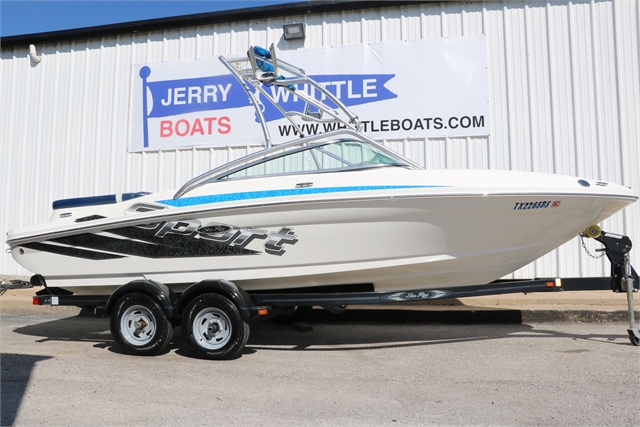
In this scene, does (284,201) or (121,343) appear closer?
(284,201)

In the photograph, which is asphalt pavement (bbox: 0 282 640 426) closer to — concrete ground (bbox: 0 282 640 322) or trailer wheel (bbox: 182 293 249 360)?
concrete ground (bbox: 0 282 640 322)

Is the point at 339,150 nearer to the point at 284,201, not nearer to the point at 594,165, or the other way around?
the point at 284,201

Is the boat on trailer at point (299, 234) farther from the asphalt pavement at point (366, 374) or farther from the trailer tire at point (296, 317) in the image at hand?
the trailer tire at point (296, 317)

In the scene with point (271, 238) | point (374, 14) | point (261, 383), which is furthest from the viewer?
point (374, 14)

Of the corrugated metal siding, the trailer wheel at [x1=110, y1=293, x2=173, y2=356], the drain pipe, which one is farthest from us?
the drain pipe

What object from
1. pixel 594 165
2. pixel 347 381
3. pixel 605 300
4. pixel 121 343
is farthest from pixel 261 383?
pixel 594 165

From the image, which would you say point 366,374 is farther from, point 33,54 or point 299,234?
point 33,54

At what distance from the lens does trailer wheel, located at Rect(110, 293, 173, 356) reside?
473cm

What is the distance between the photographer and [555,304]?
634 cm

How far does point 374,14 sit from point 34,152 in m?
5.89

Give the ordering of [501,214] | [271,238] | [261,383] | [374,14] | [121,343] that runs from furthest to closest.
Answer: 1. [374,14]
2. [121,343]
3. [271,238]
4. [501,214]
5. [261,383]

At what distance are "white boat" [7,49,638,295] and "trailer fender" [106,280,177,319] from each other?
13cm

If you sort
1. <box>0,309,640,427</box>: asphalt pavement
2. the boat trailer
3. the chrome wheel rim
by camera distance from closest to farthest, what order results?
<box>0,309,640,427</box>: asphalt pavement < the boat trailer < the chrome wheel rim

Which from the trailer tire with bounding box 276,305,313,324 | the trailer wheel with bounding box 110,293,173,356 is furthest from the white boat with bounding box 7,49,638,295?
the trailer tire with bounding box 276,305,313,324
